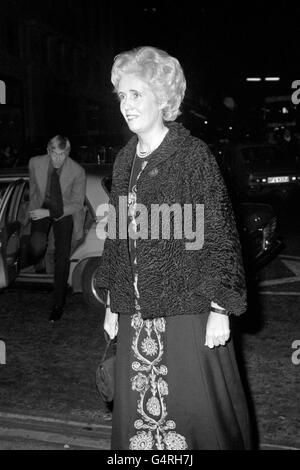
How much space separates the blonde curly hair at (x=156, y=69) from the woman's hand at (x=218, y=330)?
0.91 meters

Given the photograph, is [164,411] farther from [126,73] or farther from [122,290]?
[126,73]

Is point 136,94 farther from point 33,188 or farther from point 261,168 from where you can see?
point 261,168

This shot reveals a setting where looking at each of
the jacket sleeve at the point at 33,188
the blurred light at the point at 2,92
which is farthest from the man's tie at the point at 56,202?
the blurred light at the point at 2,92

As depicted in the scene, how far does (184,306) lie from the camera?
275 cm

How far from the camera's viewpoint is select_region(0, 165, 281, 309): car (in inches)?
263

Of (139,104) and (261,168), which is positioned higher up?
(261,168)

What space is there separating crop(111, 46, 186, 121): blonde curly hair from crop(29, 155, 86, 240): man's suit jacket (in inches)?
154

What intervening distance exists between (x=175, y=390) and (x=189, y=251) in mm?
585

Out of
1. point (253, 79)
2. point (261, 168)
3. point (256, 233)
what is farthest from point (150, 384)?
point (253, 79)

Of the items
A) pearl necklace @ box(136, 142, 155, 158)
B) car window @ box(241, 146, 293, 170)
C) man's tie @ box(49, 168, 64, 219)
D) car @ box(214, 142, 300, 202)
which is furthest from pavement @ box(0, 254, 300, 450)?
car window @ box(241, 146, 293, 170)

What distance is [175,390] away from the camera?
282 centimetres
